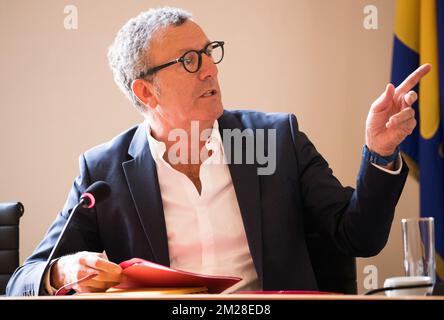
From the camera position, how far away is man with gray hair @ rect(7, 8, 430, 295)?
1989 millimetres

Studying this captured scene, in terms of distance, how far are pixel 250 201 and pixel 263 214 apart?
56 millimetres

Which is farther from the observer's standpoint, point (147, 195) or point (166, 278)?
point (147, 195)

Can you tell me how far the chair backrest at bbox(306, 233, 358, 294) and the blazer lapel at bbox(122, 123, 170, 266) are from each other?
446mm

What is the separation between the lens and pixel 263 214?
6.79ft

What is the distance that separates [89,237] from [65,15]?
186 cm

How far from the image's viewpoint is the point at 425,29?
3.25 metres

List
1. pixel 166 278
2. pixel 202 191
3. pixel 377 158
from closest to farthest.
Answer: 1. pixel 166 278
2. pixel 377 158
3. pixel 202 191

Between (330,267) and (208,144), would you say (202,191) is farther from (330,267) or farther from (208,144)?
(330,267)

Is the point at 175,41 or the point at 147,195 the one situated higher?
the point at 175,41

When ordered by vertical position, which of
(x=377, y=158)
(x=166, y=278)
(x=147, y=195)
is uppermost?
(x=377, y=158)

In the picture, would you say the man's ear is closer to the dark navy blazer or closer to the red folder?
the dark navy blazer

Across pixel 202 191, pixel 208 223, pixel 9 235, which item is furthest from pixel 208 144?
pixel 9 235

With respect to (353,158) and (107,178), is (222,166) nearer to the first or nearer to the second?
(107,178)

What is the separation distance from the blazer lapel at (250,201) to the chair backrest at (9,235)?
0.95 meters
